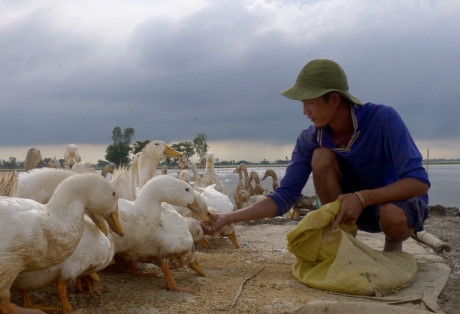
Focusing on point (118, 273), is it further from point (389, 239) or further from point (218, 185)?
point (218, 185)

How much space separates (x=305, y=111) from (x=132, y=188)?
177cm

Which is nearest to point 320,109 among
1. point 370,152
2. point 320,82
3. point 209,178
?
point 320,82

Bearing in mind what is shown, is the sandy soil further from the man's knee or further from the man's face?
the man's face

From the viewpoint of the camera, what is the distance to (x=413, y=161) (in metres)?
3.84

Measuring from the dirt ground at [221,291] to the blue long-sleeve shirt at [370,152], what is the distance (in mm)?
612

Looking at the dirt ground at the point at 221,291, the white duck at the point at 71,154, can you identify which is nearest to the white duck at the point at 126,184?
the dirt ground at the point at 221,291

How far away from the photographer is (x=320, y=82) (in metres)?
3.92

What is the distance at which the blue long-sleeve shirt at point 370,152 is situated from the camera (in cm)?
388

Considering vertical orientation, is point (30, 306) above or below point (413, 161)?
below

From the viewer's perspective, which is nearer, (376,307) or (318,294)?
(376,307)

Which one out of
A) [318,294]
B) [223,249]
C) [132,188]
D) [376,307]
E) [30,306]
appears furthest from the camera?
[223,249]

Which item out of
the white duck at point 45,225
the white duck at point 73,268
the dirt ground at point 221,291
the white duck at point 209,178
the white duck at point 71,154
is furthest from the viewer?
the white duck at point 209,178

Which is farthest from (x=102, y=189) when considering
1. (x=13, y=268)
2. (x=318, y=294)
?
(x=318, y=294)

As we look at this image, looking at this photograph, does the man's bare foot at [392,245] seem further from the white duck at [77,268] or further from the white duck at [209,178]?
the white duck at [209,178]
